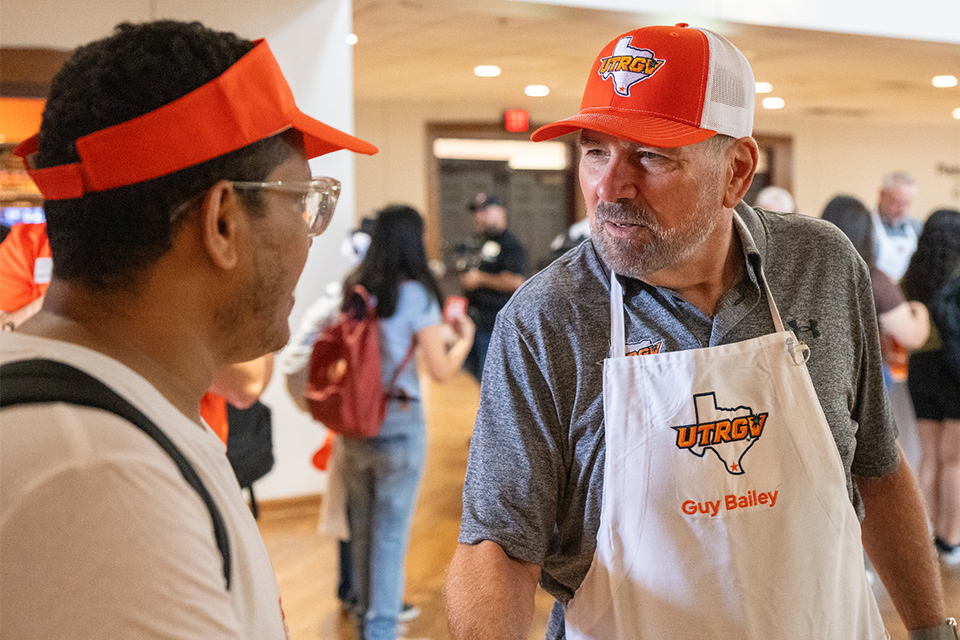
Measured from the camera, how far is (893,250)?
17.9 feet

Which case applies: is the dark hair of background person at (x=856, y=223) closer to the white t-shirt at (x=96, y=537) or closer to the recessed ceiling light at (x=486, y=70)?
the white t-shirt at (x=96, y=537)

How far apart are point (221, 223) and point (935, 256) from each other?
3.84m

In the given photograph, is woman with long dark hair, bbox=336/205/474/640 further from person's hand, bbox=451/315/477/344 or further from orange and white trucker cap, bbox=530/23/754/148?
orange and white trucker cap, bbox=530/23/754/148

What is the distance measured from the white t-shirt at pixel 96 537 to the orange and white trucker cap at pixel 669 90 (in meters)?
0.83

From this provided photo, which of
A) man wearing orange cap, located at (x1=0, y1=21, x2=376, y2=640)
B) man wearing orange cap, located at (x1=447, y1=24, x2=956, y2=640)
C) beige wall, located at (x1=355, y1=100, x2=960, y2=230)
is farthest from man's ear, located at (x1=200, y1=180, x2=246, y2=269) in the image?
beige wall, located at (x1=355, y1=100, x2=960, y2=230)

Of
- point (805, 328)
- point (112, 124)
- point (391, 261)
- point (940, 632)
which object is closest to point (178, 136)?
point (112, 124)

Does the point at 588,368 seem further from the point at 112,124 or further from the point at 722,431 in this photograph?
the point at 112,124

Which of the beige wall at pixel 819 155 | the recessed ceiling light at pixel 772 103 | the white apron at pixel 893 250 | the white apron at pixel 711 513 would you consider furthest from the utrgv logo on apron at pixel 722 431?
the recessed ceiling light at pixel 772 103

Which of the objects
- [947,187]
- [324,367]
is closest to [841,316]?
[324,367]

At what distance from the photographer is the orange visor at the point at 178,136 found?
0.72 meters

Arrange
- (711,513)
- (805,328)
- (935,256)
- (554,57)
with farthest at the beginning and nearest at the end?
(554,57)
(935,256)
(805,328)
(711,513)

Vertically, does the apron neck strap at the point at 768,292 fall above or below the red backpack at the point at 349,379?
above

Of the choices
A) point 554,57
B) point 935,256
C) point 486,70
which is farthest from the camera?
point 486,70

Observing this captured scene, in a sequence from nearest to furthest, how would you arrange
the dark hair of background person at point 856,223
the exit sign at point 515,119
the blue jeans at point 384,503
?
1. the blue jeans at point 384,503
2. the dark hair of background person at point 856,223
3. the exit sign at point 515,119
